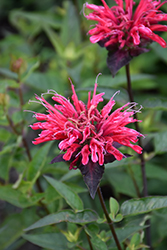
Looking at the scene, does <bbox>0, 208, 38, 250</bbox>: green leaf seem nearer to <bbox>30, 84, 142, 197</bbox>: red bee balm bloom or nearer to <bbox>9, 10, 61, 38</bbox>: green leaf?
<bbox>30, 84, 142, 197</bbox>: red bee balm bloom

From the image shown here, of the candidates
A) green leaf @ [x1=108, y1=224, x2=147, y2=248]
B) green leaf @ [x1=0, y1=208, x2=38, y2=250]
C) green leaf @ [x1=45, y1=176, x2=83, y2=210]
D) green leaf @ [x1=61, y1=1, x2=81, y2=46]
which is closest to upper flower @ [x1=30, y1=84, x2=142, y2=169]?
green leaf @ [x1=45, y1=176, x2=83, y2=210]

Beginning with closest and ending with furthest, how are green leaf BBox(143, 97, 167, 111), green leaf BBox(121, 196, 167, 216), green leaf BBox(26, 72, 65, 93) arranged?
green leaf BBox(121, 196, 167, 216) → green leaf BBox(143, 97, 167, 111) → green leaf BBox(26, 72, 65, 93)

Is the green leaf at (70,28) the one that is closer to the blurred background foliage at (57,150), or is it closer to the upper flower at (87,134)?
the blurred background foliage at (57,150)

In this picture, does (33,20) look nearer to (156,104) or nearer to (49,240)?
(156,104)

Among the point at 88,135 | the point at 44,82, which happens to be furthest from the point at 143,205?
the point at 44,82

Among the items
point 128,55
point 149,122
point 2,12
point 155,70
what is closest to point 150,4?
point 128,55
